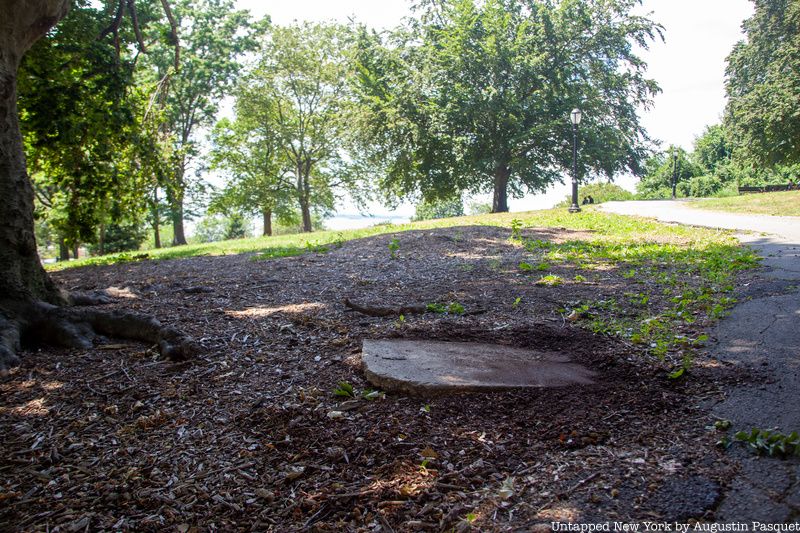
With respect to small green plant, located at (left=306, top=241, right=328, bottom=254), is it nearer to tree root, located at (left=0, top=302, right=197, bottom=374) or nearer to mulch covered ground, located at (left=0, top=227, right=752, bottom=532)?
mulch covered ground, located at (left=0, top=227, right=752, bottom=532)

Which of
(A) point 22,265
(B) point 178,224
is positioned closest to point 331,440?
(A) point 22,265

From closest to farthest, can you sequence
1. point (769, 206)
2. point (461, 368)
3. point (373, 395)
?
point (373, 395), point (461, 368), point (769, 206)

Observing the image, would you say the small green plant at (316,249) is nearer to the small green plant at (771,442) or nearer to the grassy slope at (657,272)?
the grassy slope at (657,272)

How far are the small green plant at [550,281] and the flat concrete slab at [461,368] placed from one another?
216 cm

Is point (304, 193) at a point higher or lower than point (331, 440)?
higher

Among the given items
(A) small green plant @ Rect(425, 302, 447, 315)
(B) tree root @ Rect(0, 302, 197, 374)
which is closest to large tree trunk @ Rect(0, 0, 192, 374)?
(B) tree root @ Rect(0, 302, 197, 374)

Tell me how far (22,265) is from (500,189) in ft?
70.6

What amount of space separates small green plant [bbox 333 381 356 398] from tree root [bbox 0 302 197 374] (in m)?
1.42

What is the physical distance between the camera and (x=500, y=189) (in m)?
23.9

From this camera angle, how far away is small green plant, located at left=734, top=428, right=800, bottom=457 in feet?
7.02

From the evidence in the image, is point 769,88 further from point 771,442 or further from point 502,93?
point 771,442

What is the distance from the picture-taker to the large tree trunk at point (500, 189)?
78.1 feet

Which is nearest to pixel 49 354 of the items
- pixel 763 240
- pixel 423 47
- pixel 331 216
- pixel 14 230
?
pixel 14 230

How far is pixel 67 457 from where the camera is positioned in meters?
2.64
